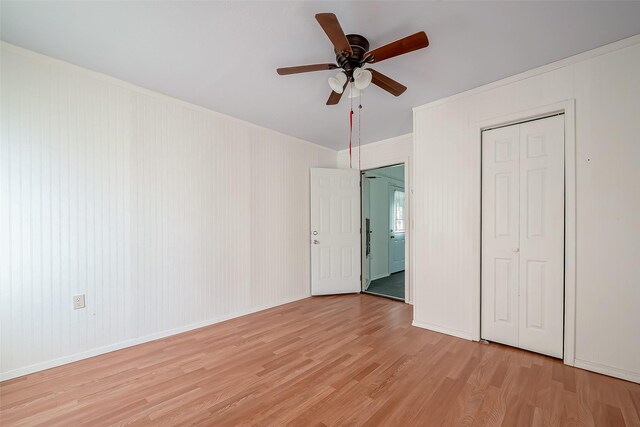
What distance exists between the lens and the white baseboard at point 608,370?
→ 1.99 metres

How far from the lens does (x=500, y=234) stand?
2.66 meters

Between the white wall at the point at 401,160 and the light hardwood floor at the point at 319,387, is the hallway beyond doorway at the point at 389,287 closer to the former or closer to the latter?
the white wall at the point at 401,160

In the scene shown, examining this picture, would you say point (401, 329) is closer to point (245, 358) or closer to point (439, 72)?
point (245, 358)

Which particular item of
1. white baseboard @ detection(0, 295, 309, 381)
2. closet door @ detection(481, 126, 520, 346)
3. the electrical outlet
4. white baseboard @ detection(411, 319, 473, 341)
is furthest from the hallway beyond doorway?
the electrical outlet

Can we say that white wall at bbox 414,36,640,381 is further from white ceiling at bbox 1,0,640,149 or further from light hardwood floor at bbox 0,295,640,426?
light hardwood floor at bbox 0,295,640,426

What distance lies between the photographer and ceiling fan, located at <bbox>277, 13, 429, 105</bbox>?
5.20 feet

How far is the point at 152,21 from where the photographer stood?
1.82 meters

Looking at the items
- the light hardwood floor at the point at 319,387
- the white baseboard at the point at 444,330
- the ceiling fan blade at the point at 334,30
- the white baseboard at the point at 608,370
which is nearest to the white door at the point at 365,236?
the white baseboard at the point at 444,330

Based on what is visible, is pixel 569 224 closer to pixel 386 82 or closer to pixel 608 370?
pixel 608 370

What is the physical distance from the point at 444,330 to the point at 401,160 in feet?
7.92

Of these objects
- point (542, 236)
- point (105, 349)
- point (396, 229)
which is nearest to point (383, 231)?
point (396, 229)

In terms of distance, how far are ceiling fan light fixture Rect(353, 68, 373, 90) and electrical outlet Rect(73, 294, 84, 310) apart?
9.66ft

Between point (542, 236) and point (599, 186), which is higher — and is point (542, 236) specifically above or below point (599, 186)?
below

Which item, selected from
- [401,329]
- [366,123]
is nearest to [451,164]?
[366,123]
